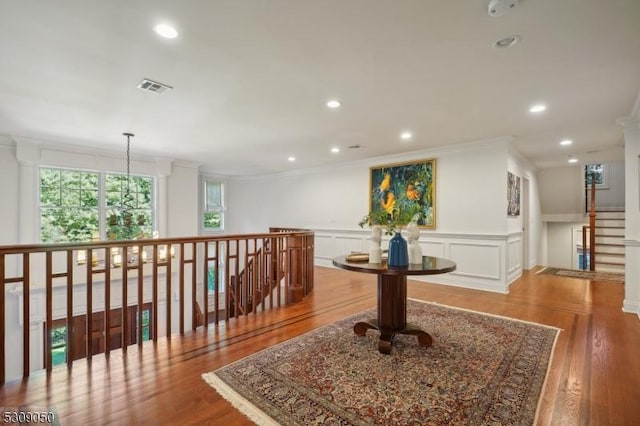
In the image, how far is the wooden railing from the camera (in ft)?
7.50

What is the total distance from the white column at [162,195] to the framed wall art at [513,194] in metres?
6.70

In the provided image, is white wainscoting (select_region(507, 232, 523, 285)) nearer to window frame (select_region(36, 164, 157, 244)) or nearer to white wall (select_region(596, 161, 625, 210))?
white wall (select_region(596, 161, 625, 210))

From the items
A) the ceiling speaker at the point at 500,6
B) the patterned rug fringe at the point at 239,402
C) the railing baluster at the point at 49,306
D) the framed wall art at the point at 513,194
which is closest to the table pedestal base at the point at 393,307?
the patterned rug fringe at the point at 239,402

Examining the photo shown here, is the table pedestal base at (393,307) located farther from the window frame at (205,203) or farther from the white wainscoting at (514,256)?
the window frame at (205,203)

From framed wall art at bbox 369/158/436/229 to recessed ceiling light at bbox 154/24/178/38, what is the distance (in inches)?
152

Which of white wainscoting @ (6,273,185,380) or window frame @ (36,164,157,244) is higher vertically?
window frame @ (36,164,157,244)

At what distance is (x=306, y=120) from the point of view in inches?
159

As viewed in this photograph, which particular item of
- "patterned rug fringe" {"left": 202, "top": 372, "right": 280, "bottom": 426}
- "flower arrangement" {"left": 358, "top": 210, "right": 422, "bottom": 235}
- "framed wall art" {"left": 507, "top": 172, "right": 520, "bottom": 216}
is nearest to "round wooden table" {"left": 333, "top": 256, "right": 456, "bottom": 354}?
"flower arrangement" {"left": 358, "top": 210, "right": 422, "bottom": 235}

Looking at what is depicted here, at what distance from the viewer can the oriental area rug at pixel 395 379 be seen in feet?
5.86

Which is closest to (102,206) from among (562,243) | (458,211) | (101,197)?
(101,197)

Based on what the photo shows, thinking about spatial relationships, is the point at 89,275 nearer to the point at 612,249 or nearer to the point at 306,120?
the point at 306,120

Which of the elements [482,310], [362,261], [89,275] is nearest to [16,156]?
[89,275]

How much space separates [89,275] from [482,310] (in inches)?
164

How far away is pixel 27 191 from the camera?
5.10 metres
